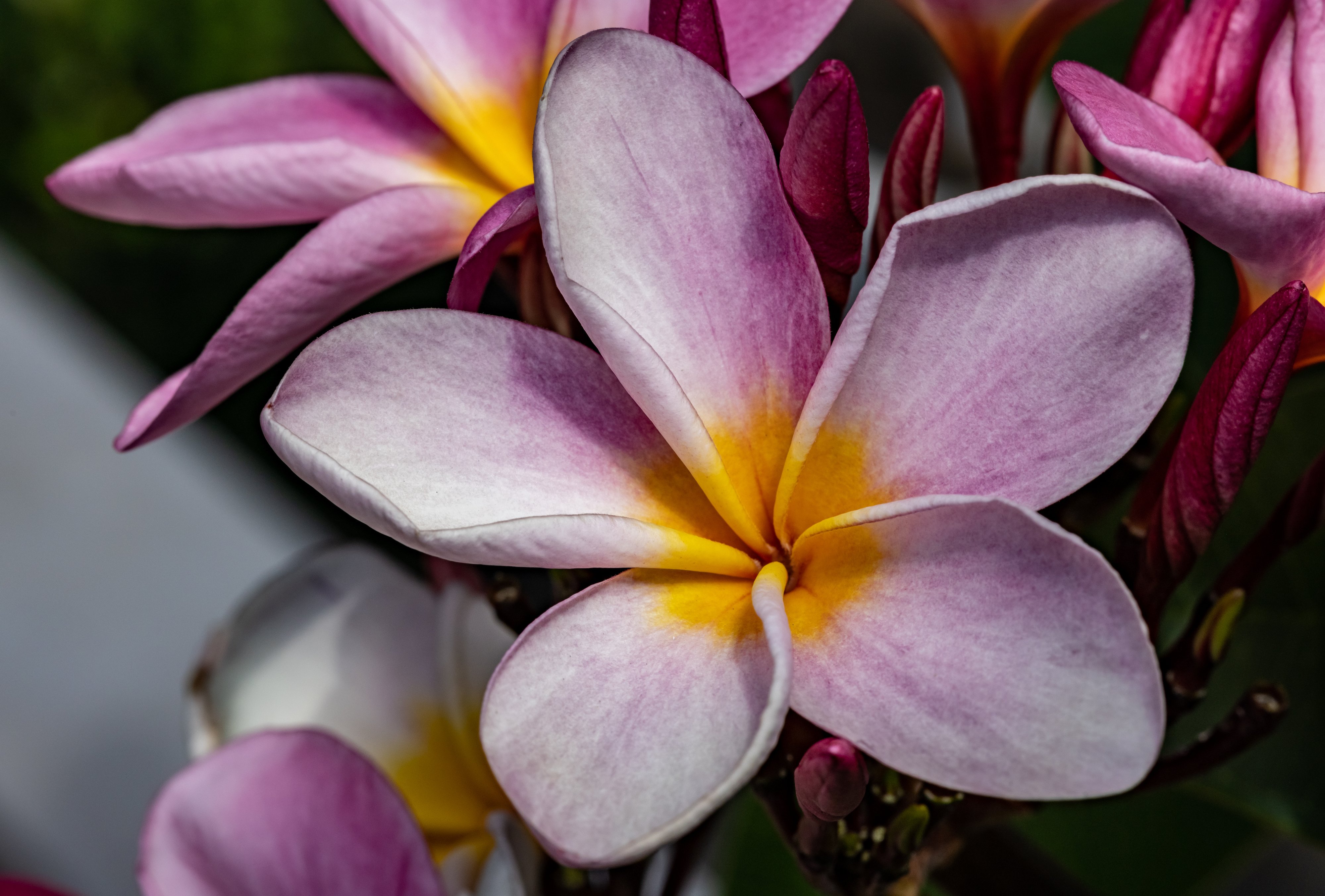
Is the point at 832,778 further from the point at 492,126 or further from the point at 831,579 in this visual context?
the point at 492,126

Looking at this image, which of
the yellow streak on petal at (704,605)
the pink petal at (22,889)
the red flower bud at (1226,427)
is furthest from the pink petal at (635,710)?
the pink petal at (22,889)

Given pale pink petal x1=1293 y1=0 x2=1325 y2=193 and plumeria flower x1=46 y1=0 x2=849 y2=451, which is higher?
plumeria flower x1=46 y1=0 x2=849 y2=451

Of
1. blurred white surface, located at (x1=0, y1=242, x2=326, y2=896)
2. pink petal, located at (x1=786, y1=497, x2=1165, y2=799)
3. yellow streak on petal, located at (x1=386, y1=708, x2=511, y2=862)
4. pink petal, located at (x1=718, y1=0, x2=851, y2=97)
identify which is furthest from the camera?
blurred white surface, located at (x1=0, y1=242, x2=326, y2=896)

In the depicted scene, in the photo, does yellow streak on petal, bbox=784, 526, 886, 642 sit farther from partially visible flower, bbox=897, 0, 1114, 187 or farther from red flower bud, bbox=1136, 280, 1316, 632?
partially visible flower, bbox=897, 0, 1114, 187

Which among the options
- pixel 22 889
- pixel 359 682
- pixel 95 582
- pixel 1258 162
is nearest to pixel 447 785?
pixel 359 682

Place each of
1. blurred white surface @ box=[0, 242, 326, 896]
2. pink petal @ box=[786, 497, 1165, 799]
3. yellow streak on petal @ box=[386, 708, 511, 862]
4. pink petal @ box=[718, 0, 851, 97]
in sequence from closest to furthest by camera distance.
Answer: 1. pink petal @ box=[786, 497, 1165, 799]
2. pink petal @ box=[718, 0, 851, 97]
3. yellow streak on petal @ box=[386, 708, 511, 862]
4. blurred white surface @ box=[0, 242, 326, 896]

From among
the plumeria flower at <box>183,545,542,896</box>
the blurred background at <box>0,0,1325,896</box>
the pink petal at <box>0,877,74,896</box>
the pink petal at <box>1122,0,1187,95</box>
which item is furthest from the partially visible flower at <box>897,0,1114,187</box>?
the pink petal at <box>0,877,74,896</box>

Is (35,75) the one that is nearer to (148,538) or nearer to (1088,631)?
(148,538)

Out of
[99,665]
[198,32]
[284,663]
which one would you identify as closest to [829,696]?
[284,663]
